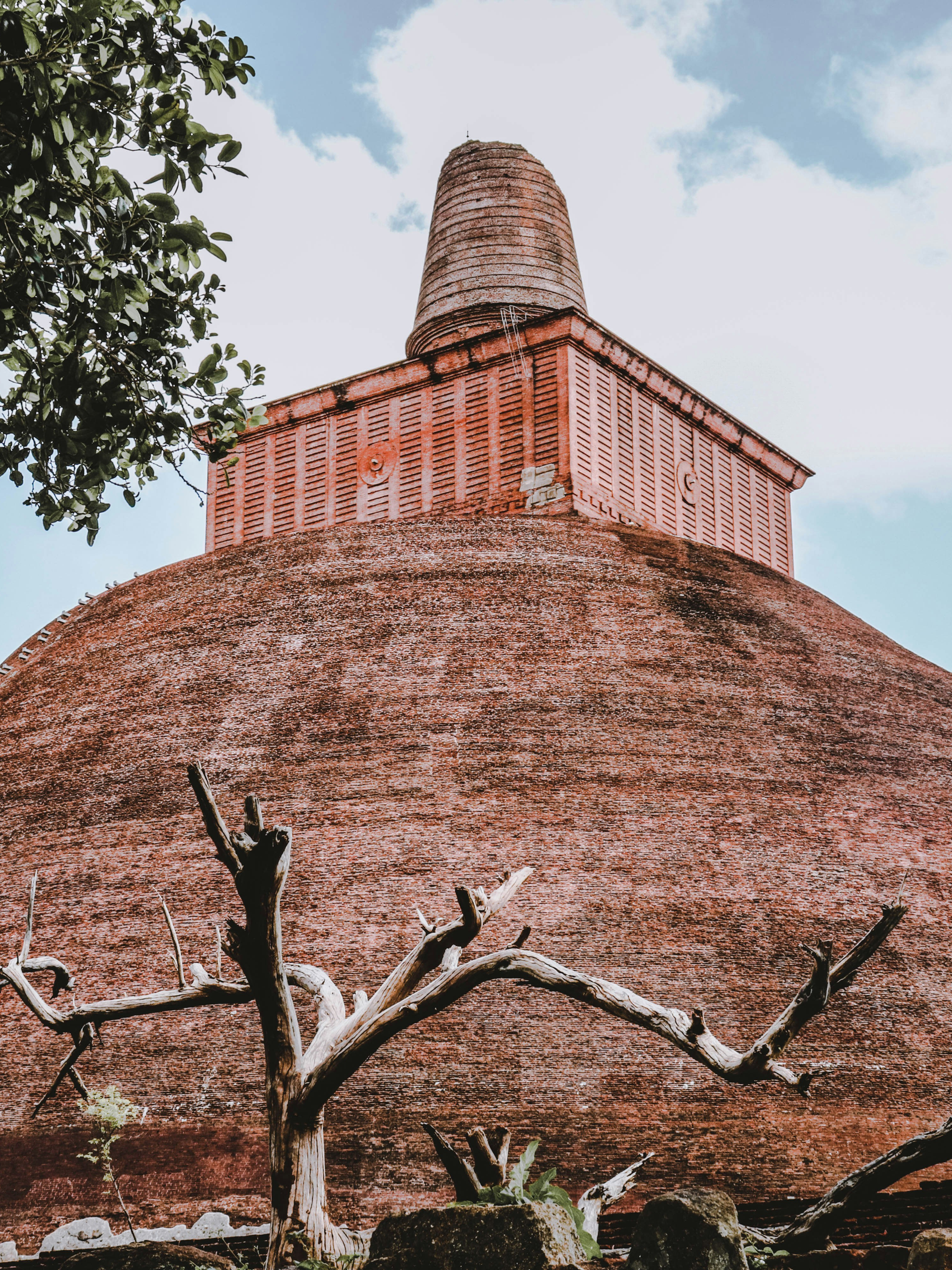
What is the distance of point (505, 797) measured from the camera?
13711mm

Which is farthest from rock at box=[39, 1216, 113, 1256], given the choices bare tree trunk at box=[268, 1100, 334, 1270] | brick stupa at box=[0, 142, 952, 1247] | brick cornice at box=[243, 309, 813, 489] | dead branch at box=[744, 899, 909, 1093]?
brick cornice at box=[243, 309, 813, 489]

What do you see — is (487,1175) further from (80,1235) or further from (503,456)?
(503,456)

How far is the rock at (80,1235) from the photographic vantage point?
9750 millimetres

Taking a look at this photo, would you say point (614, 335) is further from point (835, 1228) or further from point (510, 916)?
point (835, 1228)

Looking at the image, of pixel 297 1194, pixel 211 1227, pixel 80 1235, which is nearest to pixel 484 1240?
pixel 297 1194

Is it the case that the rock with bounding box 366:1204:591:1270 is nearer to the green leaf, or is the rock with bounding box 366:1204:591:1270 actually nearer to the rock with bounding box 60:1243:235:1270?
the green leaf

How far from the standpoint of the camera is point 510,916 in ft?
41.1

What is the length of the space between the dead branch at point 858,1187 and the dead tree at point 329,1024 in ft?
1.89

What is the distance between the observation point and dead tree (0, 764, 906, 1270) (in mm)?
6230

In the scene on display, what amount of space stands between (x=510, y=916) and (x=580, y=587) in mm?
6025

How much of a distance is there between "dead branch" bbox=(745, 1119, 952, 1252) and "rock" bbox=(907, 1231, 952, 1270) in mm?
758

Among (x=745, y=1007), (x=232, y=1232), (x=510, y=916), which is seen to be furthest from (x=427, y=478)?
(x=232, y=1232)

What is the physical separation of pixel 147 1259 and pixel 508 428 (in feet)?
55.6

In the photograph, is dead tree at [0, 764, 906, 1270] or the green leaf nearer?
dead tree at [0, 764, 906, 1270]
